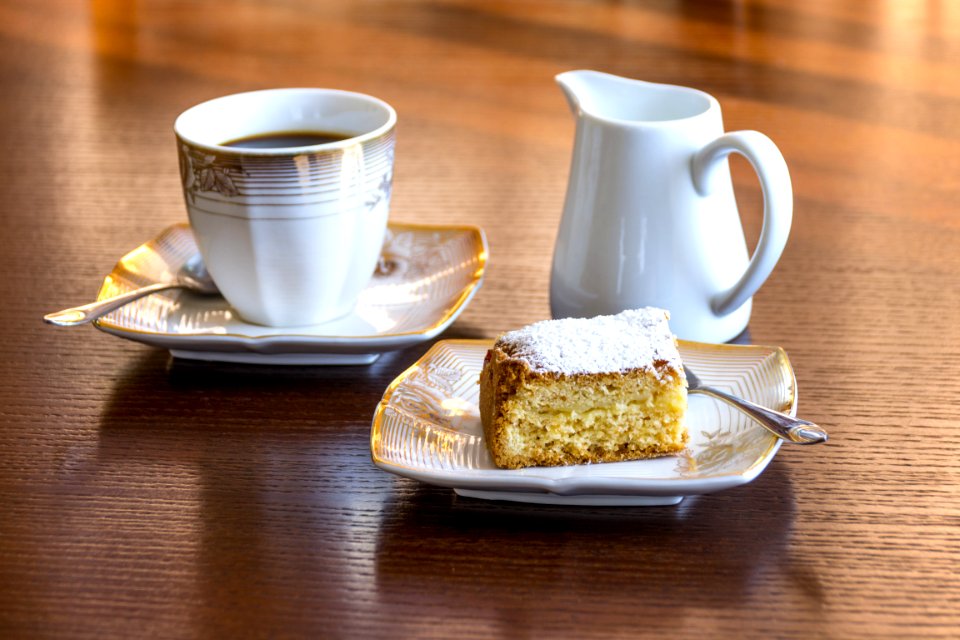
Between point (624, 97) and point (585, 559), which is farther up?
point (624, 97)

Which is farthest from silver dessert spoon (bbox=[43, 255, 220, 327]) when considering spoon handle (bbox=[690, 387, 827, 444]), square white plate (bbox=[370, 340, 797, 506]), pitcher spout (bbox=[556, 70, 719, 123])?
spoon handle (bbox=[690, 387, 827, 444])

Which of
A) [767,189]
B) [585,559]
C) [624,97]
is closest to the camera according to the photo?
[585,559]

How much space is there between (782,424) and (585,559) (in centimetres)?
16

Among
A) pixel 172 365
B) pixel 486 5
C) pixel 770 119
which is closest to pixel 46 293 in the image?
pixel 172 365

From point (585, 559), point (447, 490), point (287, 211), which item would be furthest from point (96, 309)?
point (585, 559)

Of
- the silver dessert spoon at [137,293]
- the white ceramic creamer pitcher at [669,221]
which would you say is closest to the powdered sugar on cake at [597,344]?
the white ceramic creamer pitcher at [669,221]

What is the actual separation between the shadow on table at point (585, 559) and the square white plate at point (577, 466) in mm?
19

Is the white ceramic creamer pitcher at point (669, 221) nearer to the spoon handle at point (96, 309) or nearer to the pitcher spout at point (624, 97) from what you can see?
the pitcher spout at point (624, 97)

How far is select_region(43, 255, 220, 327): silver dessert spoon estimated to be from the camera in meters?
0.79

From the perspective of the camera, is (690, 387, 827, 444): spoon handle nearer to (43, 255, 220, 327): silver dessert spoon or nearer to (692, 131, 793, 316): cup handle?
(692, 131, 793, 316): cup handle

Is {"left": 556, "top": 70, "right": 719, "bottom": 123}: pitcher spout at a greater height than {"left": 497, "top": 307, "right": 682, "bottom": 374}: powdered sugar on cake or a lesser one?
greater

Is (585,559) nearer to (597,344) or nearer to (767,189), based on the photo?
(597,344)

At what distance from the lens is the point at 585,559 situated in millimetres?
592

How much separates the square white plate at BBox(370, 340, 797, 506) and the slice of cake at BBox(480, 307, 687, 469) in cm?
1
